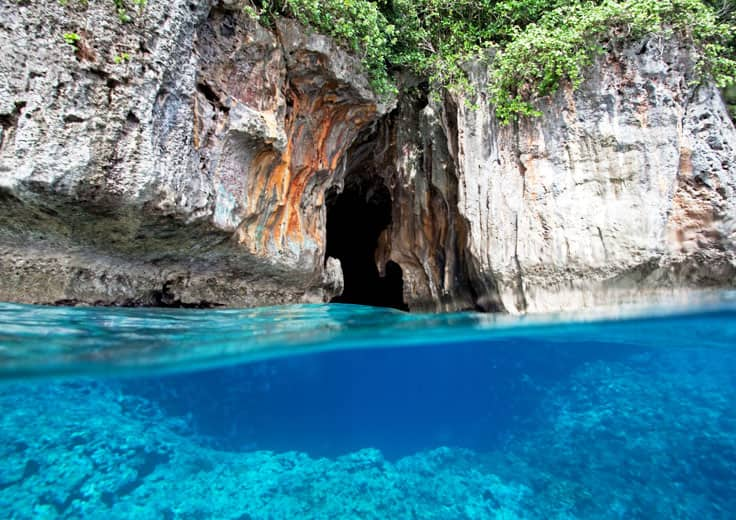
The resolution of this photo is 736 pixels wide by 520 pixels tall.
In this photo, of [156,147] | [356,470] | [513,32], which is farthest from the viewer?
[356,470]

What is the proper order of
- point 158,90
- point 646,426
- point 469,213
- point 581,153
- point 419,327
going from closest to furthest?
point 158,90, point 581,153, point 469,213, point 419,327, point 646,426

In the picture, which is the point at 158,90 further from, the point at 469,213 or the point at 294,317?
the point at 469,213

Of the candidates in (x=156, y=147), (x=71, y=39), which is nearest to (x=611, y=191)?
(x=156, y=147)

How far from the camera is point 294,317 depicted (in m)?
7.61

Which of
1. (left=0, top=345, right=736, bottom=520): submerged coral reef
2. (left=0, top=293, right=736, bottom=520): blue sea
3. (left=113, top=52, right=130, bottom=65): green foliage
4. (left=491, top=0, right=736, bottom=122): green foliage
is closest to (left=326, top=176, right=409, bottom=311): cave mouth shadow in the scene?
(left=0, top=293, right=736, bottom=520): blue sea

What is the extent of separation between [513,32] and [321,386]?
42.5ft

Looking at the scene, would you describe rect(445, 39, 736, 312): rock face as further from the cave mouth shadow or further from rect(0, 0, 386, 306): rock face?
the cave mouth shadow

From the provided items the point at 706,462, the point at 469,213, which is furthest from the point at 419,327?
the point at 706,462

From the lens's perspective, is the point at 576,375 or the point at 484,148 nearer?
the point at 484,148

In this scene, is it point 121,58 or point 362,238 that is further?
point 362,238

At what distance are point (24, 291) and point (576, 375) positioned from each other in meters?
18.5

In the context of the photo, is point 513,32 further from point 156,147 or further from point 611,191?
point 156,147

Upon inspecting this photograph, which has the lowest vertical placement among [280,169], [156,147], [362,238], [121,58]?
[156,147]

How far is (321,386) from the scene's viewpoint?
14578 mm
